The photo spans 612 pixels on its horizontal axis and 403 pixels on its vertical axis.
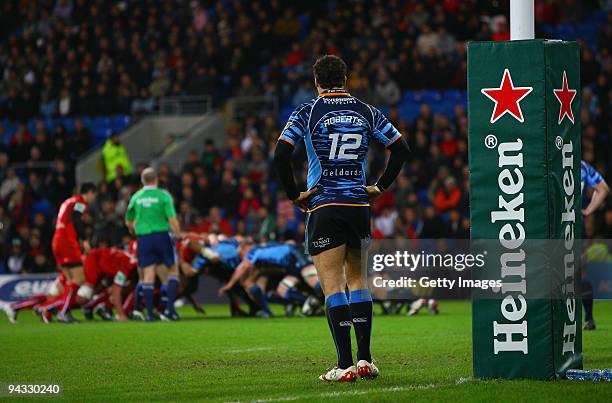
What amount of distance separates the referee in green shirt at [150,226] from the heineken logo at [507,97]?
9516mm

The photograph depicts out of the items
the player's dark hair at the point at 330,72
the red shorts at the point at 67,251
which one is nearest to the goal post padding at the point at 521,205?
the player's dark hair at the point at 330,72

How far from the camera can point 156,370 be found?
10562 millimetres

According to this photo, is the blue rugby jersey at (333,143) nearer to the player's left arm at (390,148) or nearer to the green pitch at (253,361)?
the player's left arm at (390,148)

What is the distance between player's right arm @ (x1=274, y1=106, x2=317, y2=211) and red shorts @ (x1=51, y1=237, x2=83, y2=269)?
10369 mm

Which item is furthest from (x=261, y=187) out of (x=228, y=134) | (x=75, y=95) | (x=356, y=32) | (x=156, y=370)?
(x=156, y=370)

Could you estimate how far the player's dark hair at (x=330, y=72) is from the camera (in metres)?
9.23

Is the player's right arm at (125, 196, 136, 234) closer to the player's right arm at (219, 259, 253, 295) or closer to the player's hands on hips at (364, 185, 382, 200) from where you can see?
the player's right arm at (219, 259, 253, 295)

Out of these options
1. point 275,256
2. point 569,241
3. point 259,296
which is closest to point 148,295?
point 259,296

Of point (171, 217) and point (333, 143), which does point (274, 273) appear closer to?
point (171, 217)

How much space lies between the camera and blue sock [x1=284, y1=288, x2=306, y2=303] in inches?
771

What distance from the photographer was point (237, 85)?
30609 mm

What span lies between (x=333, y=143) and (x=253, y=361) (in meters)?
2.95

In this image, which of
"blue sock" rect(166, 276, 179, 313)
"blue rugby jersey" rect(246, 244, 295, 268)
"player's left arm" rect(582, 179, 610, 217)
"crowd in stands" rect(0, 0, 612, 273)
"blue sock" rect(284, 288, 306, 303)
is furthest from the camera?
"crowd in stands" rect(0, 0, 612, 273)

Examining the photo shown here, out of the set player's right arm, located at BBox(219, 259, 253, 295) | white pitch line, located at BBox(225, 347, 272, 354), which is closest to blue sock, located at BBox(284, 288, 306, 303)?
player's right arm, located at BBox(219, 259, 253, 295)
